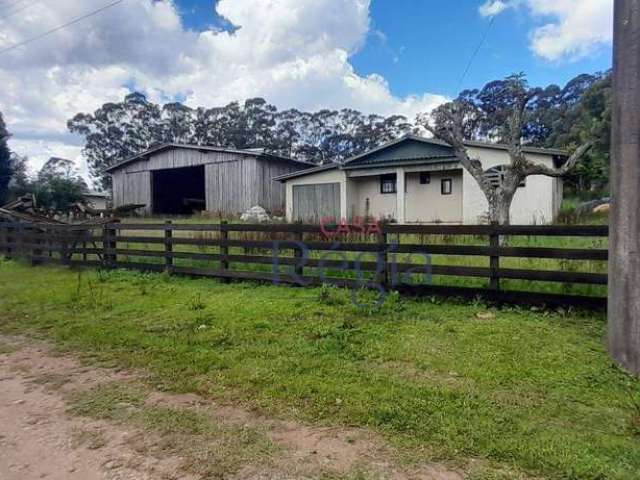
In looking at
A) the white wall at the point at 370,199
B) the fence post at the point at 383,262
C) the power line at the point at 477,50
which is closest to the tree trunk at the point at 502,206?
the power line at the point at 477,50

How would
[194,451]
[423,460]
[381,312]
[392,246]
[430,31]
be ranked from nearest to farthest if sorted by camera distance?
[423,460] < [194,451] < [381,312] < [392,246] < [430,31]

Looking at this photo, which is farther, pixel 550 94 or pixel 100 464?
pixel 550 94

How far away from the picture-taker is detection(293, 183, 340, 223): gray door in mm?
20094

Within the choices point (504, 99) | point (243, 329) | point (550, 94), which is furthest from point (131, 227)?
point (550, 94)

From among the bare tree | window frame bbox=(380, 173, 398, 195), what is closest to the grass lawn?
the bare tree

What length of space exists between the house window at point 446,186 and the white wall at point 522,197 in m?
1.51

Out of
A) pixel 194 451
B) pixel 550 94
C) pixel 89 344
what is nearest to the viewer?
pixel 194 451

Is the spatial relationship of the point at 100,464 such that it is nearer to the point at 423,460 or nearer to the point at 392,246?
the point at 423,460

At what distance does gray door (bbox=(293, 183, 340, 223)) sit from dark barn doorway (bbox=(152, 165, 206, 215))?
9.73 meters

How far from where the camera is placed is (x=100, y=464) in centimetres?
222

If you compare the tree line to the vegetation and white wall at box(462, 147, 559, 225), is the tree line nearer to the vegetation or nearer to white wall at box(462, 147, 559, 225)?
the vegetation

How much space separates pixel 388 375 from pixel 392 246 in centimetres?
267

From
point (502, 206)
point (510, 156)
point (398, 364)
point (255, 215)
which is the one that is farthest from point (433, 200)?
point (398, 364)

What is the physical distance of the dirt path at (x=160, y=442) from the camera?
6.99ft
